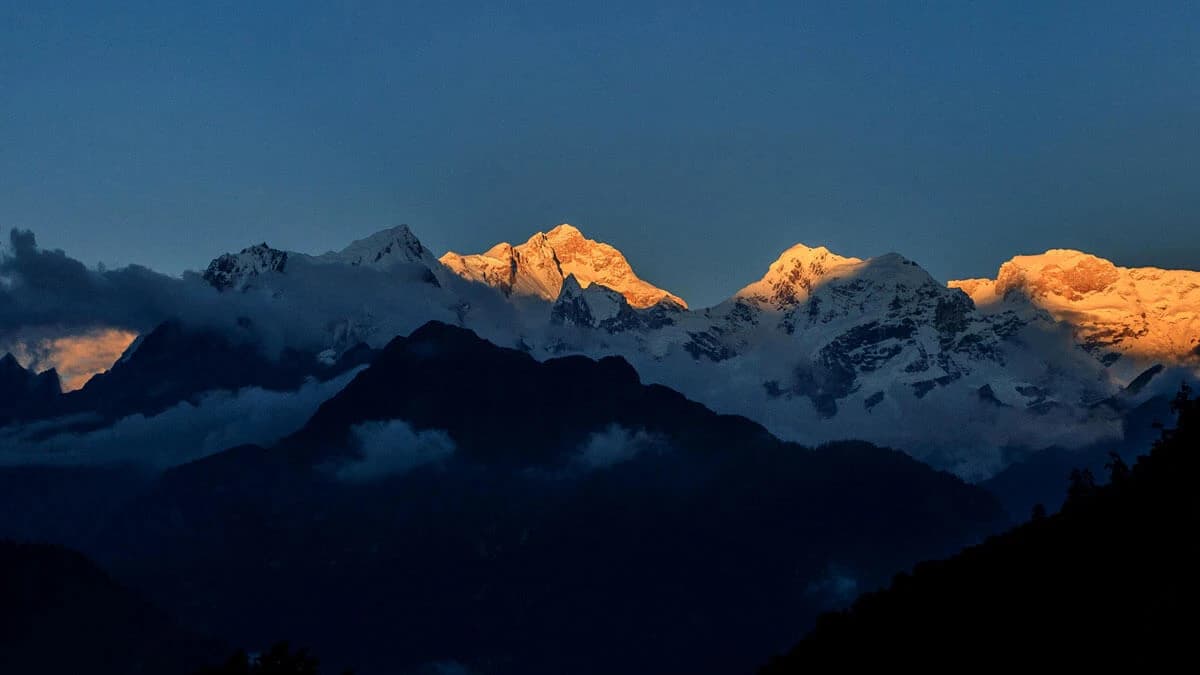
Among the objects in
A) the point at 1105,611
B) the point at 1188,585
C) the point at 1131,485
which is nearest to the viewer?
the point at 1188,585

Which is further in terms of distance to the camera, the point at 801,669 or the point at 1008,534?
the point at 1008,534

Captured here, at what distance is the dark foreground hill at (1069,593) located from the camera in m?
128

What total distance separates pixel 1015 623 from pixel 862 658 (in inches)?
658

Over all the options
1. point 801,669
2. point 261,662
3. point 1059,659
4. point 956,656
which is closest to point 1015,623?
point 956,656

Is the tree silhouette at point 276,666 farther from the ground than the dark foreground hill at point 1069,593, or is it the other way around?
the dark foreground hill at point 1069,593

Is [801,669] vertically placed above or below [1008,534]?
below

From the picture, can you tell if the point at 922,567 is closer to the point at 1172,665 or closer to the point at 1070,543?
the point at 1070,543

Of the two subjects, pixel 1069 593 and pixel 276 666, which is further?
pixel 276 666

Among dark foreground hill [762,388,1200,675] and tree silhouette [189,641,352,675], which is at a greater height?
dark foreground hill [762,388,1200,675]

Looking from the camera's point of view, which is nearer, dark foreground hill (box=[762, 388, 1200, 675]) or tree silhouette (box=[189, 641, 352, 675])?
Result: dark foreground hill (box=[762, 388, 1200, 675])

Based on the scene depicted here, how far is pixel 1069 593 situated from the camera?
146m

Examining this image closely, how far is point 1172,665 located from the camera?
11306 cm

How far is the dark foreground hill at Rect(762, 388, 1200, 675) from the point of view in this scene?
128375 mm

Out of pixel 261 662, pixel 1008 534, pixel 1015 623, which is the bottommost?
pixel 261 662
